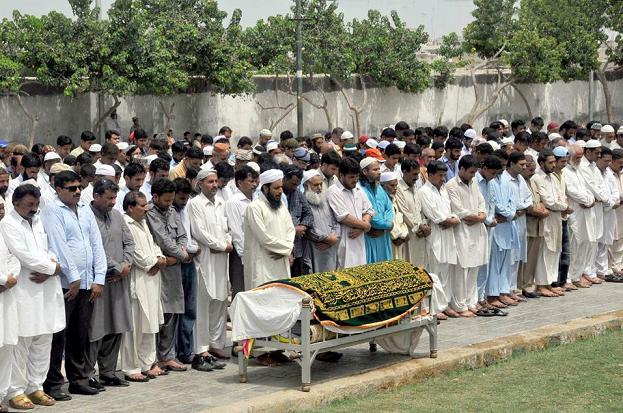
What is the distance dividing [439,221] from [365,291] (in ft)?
10.5

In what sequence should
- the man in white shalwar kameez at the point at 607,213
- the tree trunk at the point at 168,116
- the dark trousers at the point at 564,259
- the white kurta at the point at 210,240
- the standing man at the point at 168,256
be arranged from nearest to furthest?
1. the standing man at the point at 168,256
2. the white kurta at the point at 210,240
3. the dark trousers at the point at 564,259
4. the man in white shalwar kameez at the point at 607,213
5. the tree trunk at the point at 168,116

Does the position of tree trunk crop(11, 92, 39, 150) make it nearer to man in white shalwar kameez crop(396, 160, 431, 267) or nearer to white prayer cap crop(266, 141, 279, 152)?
white prayer cap crop(266, 141, 279, 152)

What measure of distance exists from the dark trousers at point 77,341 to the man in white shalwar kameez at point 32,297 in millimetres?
313

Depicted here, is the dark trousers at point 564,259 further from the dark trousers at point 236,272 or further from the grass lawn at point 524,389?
the dark trousers at point 236,272

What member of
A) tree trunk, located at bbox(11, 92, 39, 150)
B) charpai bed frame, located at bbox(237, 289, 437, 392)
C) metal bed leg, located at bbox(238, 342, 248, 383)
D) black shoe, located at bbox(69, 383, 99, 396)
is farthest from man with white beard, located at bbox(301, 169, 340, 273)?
tree trunk, located at bbox(11, 92, 39, 150)

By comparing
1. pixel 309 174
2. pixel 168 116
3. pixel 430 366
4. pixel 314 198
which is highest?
pixel 168 116

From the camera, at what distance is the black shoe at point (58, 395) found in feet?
30.4

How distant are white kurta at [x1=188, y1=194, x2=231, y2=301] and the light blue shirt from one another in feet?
4.72

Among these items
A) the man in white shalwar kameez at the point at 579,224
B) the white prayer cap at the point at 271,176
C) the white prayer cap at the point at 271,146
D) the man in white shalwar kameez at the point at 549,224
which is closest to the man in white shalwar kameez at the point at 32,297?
the white prayer cap at the point at 271,176

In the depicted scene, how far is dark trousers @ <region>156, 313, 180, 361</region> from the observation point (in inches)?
408

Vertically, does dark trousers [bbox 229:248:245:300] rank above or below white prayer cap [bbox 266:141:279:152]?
below

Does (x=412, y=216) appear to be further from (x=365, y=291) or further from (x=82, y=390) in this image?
(x=82, y=390)

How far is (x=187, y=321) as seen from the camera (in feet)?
34.9

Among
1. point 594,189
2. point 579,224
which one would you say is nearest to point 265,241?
point 579,224
